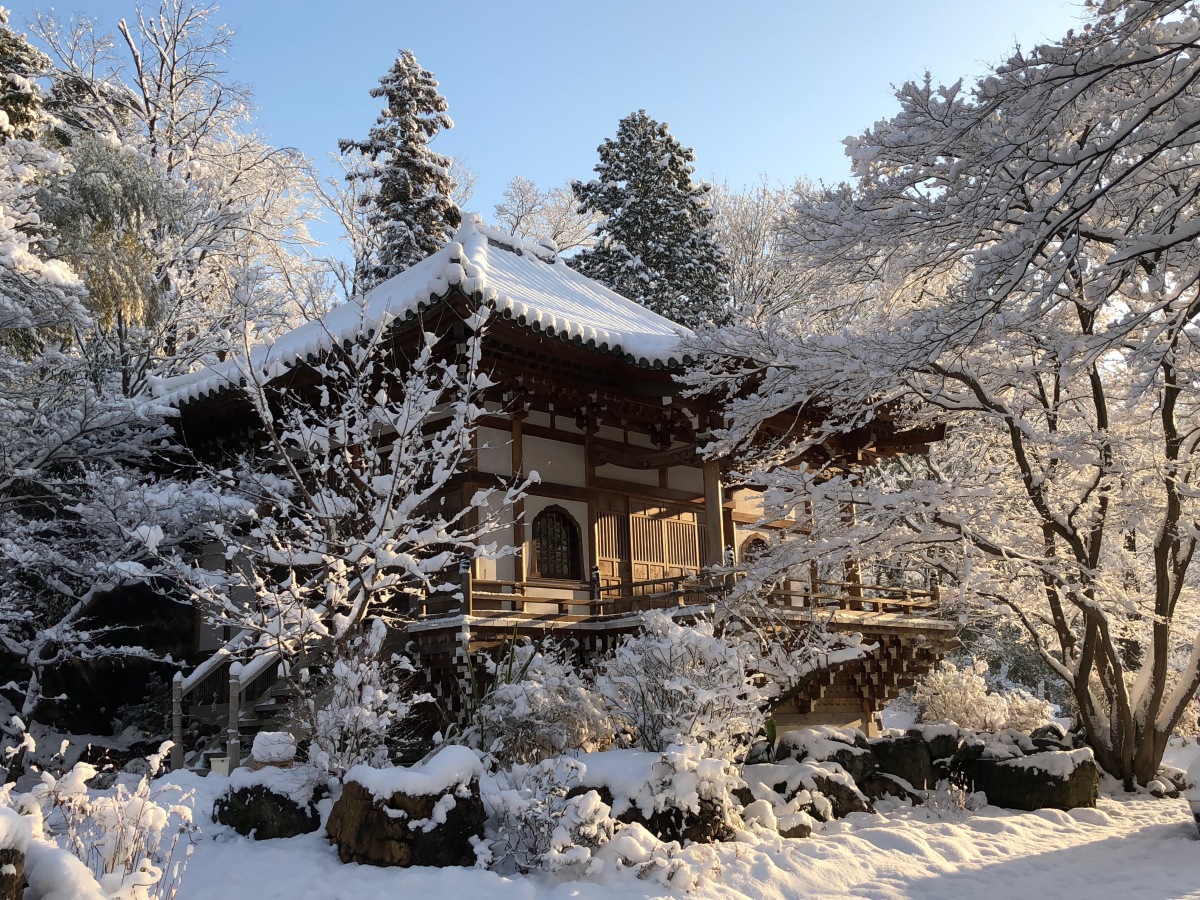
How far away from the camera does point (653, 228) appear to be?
2723cm

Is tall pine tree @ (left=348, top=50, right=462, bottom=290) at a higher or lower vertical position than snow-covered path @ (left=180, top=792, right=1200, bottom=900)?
higher

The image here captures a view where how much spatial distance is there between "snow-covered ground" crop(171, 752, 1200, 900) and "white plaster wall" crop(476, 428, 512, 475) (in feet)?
15.8

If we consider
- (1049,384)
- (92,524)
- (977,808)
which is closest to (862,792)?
(977,808)

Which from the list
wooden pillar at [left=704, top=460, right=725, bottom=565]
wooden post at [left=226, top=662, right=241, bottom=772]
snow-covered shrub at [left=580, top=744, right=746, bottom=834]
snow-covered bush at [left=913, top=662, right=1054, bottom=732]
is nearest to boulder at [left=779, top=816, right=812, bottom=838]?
snow-covered shrub at [left=580, top=744, right=746, bottom=834]

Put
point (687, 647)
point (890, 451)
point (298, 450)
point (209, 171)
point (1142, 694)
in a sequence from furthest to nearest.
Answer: point (209, 171), point (890, 451), point (298, 450), point (1142, 694), point (687, 647)

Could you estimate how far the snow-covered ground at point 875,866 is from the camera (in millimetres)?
6516

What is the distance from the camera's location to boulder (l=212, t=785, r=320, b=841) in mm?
7570

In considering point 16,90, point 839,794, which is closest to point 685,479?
point 839,794

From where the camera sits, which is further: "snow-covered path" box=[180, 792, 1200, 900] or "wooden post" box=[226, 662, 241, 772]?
"wooden post" box=[226, 662, 241, 772]

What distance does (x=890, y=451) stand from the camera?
16.0 meters

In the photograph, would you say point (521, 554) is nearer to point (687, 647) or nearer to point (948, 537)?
point (687, 647)

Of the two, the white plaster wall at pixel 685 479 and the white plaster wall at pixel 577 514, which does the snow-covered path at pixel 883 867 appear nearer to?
the white plaster wall at pixel 577 514

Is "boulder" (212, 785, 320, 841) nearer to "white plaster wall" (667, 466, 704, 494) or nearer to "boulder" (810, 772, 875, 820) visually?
"boulder" (810, 772, 875, 820)

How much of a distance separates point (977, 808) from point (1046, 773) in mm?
860
